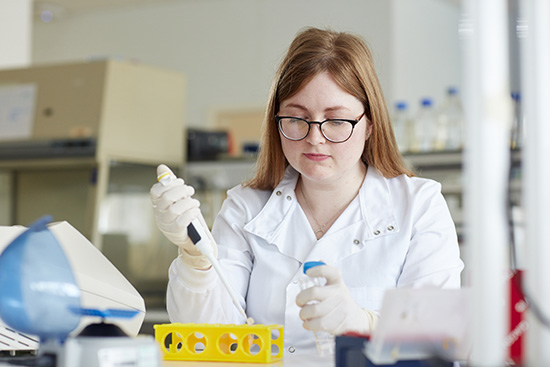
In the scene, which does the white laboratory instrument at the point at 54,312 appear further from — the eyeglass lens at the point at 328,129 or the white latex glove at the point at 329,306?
the eyeglass lens at the point at 328,129

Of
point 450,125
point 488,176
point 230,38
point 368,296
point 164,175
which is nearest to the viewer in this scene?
point 488,176

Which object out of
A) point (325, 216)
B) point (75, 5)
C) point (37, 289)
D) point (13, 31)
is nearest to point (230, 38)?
point (75, 5)

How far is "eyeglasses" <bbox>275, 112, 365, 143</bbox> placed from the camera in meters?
1.52

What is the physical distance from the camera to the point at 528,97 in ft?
2.18

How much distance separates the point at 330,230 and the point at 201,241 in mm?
370

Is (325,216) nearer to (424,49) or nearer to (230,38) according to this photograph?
(424,49)

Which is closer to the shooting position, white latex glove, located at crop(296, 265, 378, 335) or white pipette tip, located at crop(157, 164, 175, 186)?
white latex glove, located at crop(296, 265, 378, 335)

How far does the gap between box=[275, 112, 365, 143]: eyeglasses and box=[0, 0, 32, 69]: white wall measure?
2.78m

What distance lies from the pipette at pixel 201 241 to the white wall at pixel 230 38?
387cm

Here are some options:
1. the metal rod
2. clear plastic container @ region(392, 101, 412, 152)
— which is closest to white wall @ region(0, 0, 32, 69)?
clear plastic container @ region(392, 101, 412, 152)

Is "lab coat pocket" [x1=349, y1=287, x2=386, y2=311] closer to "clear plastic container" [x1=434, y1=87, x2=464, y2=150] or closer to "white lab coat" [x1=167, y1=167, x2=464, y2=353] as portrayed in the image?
"white lab coat" [x1=167, y1=167, x2=464, y2=353]

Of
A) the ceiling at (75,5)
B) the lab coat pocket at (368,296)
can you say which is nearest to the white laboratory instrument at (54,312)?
the lab coat pocket at (368,296)

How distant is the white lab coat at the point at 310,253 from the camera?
4.81 feet

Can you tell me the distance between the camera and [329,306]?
1.11 metres
